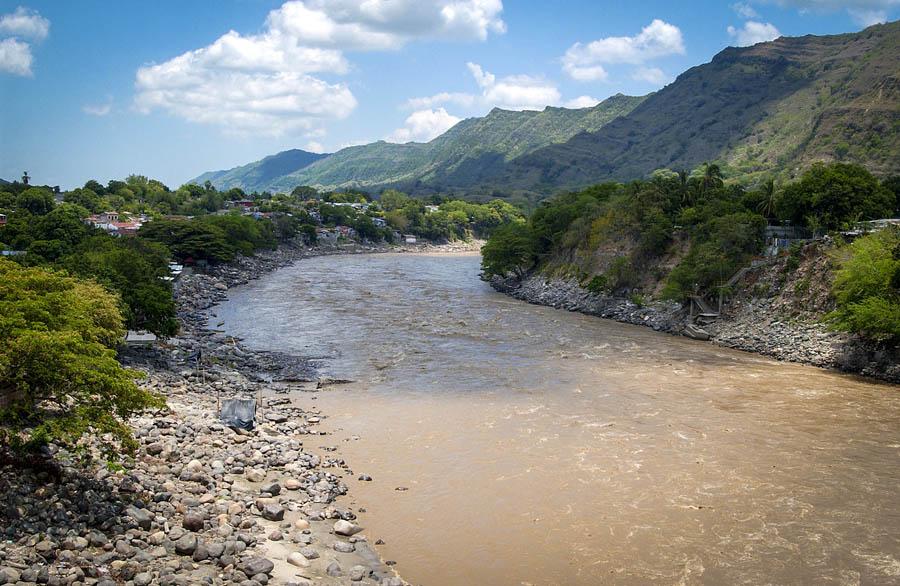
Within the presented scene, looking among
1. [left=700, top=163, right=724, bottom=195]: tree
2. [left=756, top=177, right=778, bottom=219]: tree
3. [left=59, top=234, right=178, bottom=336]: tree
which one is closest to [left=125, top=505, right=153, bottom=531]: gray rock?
[left=59, top=234, right=178, bottom=336]: tree

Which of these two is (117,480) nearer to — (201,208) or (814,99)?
(201,208)

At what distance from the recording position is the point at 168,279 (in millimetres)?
44875

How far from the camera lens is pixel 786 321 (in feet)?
110

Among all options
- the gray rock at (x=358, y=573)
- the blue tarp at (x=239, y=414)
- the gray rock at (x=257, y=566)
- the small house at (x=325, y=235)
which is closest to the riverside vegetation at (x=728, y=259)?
the blue tarp at (x=239, y=414)

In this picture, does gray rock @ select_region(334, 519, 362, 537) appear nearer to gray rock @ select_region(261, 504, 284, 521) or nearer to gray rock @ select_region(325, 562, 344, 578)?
gray rock @ select_region(261, 504, 284, 521)

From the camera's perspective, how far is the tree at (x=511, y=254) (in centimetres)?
5947

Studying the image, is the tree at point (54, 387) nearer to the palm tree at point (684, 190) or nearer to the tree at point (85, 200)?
the palm tree at point (684, 190)

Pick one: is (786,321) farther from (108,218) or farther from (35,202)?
(108,218)

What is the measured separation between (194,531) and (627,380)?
19225 millimetres

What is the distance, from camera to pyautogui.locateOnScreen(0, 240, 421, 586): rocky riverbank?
9.96 m

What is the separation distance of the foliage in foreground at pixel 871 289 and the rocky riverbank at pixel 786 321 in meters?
1.08

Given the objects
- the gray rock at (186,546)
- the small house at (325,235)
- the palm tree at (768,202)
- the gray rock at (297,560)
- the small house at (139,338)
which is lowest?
the gray rock at (297,560)

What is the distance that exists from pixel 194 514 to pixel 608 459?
10845 mm

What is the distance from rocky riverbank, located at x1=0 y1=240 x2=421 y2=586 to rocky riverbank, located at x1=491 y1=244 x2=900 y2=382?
2350 cm
